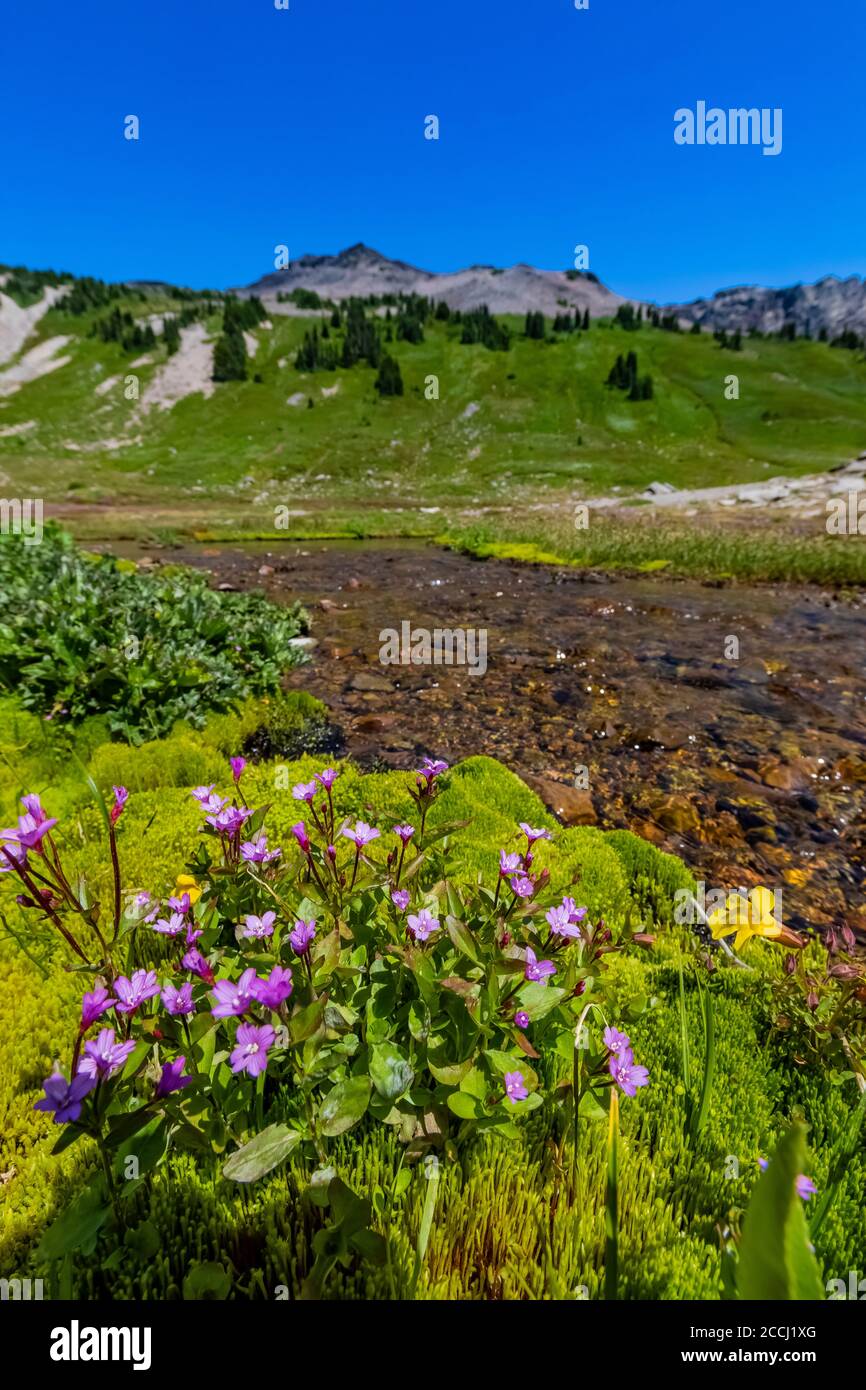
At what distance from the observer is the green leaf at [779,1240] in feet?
4.07

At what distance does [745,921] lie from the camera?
12.4 ft

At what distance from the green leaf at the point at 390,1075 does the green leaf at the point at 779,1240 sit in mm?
1470

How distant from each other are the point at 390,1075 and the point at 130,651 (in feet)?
23.7

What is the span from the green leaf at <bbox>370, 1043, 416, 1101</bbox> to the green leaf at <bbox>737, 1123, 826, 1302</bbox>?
1470mm

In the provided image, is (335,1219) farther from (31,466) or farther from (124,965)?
(31,466)

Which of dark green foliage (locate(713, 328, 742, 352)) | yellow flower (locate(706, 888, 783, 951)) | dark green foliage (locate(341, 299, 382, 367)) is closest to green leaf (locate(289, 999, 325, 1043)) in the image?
yellow flower (locate(706, 888, 783, 951))

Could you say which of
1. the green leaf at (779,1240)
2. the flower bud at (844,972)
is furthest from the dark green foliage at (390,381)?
the green leaf at (779,1240)

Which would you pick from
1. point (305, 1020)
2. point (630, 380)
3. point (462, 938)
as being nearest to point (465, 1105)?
point (462, 938)

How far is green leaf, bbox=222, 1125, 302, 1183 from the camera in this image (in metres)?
2.16

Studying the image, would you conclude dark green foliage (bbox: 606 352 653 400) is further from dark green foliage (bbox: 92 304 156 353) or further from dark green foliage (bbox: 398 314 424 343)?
dark green foliage (bbox: 92 304 156 353)

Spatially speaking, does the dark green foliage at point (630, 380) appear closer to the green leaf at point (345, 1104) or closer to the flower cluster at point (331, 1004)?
the flower cluster at point (331, 1004)

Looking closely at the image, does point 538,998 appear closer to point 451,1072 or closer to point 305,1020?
point 451,1072

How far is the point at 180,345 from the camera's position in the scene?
178m

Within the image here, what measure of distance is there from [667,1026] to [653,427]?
476ft
